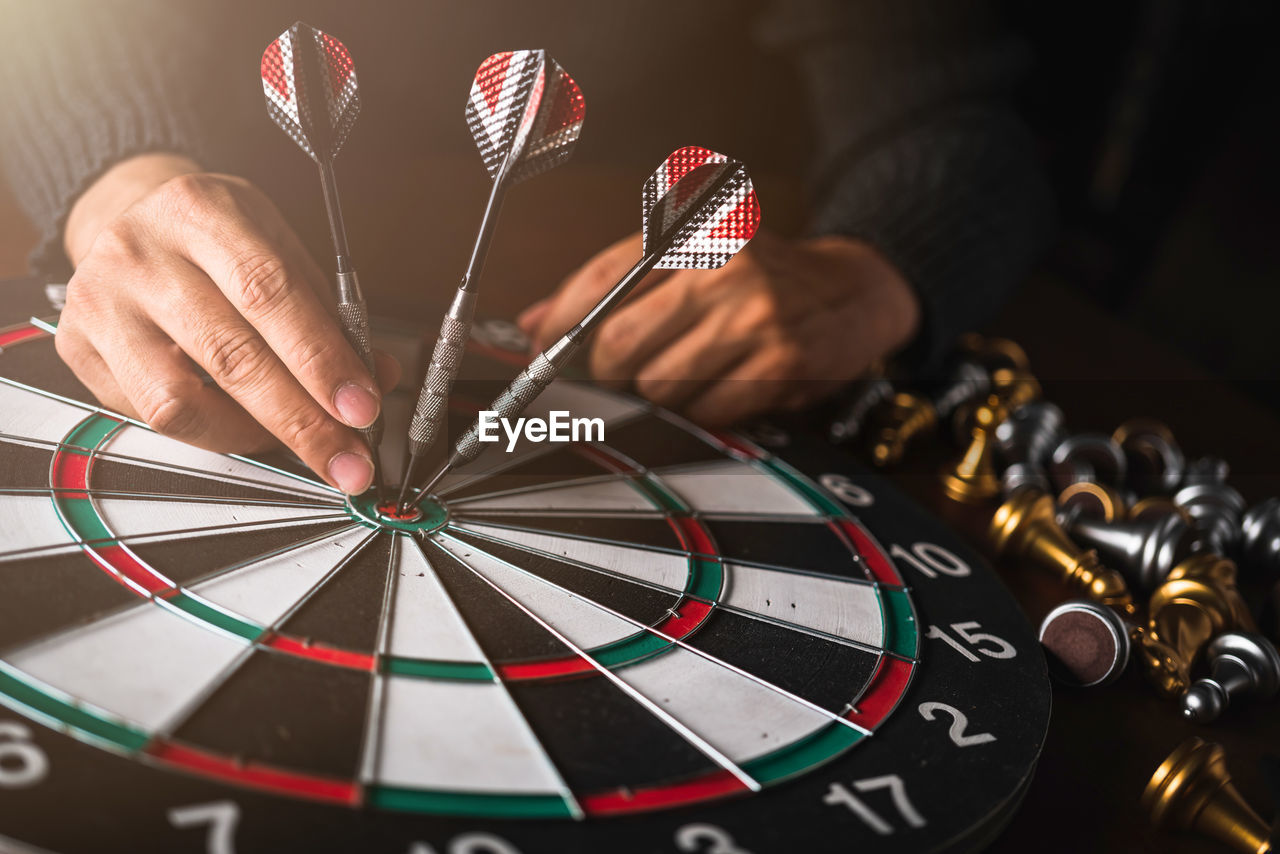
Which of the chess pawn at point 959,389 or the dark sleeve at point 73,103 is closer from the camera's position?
the dark sleeve at point 73,103

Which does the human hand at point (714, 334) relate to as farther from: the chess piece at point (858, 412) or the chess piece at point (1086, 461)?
the chess piece at point (1086, 461)

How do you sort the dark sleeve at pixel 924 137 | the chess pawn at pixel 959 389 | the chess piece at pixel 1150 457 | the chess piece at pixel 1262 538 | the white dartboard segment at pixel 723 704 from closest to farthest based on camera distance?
the white dartboard segment at pixel 723 704, the chess piece at pixel 1262 538, the chess piece at pixel 1150 457, the chess pawn at pixel 959 389, the dark sleeve at pixel 924 137

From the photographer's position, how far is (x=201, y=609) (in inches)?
25.9

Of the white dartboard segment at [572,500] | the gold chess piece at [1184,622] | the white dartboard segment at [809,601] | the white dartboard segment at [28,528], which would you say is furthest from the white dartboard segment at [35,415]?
the gold chess piece at [1184,622]

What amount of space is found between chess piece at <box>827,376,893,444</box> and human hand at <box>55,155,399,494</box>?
2.19 feet

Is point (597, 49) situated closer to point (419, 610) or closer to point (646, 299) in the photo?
point (646, 299)

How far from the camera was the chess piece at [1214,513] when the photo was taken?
109cm

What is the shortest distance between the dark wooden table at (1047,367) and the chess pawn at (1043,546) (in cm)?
3

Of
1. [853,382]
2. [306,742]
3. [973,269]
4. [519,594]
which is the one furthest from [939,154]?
[306,742]

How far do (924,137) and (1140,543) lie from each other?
3.78 ft

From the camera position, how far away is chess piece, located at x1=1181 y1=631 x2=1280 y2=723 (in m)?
0.80

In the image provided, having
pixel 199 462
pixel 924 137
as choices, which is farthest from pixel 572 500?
pixel 924 137

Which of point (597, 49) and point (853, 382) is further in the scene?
point (597, 49)

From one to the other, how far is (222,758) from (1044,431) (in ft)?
3.60
